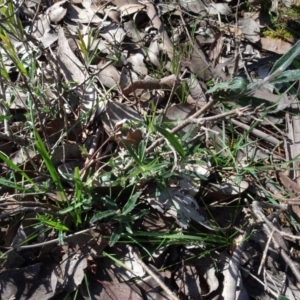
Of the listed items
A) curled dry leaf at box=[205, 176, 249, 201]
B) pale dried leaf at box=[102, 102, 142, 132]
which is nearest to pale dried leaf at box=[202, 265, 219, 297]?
curled dry leaf at box=[205, 176, 249, 201]

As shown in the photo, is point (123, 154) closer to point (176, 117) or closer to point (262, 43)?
point (176, 117)

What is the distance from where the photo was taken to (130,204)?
5.57 feet

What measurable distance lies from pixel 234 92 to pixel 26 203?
758 mm

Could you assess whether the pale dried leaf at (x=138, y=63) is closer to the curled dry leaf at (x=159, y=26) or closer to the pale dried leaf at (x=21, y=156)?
the curled dry leaf at (x=159, y=26)

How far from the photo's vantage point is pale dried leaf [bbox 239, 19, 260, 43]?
7.82ft

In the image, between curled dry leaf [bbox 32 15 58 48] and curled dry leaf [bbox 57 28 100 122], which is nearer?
curled dry leaf [bbox 57 28 100 122]

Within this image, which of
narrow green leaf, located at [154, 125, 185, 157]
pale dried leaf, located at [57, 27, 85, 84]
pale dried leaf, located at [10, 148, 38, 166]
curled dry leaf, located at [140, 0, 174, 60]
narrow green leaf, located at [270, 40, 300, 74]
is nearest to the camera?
narrow green leaf, located at [270, 40, 300, 74]

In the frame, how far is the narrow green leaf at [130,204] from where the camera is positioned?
1.69m

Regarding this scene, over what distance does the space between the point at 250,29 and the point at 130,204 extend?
114 centimetres

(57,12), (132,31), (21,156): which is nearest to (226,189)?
(21,156)

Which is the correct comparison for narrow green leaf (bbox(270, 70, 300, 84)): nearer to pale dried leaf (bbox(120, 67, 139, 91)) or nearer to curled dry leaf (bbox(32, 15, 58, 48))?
pale dried leaf (bbox(120, 67, 139, 91))

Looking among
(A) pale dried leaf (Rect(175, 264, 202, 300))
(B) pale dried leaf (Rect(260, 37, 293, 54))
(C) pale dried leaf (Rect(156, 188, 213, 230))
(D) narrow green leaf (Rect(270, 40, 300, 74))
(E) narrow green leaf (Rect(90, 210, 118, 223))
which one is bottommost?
(A) pale dried leaf (Rect(175, 264, 202, 300))

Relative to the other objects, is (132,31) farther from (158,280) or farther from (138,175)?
(158,280)

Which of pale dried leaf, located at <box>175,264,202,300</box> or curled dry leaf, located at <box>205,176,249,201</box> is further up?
curled dry leaf, located at <box>205,176,249,201</box>
